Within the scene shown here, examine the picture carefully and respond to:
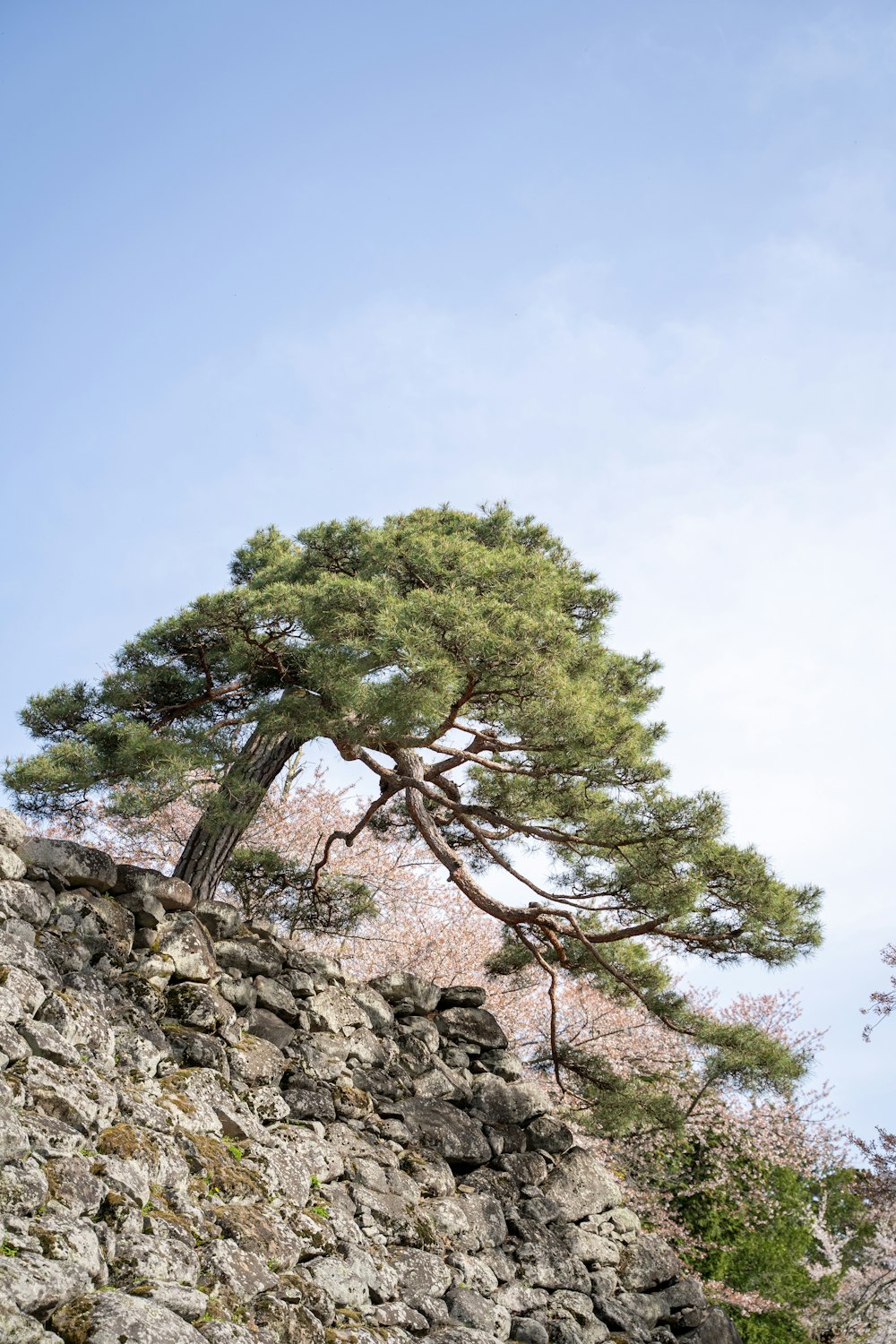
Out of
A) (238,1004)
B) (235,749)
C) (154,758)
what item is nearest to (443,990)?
(238,1004)

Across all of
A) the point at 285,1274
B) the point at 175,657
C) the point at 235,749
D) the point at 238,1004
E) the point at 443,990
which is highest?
the point at 175,657

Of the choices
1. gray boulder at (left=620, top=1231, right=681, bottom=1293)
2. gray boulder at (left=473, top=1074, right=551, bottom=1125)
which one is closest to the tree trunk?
gray boulder at (left=473, top=1074, right=551, bottom=1125)

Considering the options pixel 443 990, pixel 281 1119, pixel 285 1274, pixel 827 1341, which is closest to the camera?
pixel 285 1274

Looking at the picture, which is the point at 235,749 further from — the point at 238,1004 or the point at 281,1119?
the point at 281,1119

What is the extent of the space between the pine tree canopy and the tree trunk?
19 millimetres

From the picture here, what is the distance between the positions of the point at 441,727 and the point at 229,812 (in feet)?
5.44

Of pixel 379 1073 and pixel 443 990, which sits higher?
pixel 443 990

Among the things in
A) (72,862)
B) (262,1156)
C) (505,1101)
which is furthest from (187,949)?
(505,1101)

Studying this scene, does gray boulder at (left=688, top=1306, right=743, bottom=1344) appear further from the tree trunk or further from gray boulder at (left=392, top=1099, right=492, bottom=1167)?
the tree trunk

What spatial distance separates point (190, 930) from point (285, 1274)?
2.36 metres

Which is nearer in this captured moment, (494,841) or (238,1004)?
(238,1004)

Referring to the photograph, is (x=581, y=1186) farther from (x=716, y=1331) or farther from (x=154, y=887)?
(x=154, y=887)

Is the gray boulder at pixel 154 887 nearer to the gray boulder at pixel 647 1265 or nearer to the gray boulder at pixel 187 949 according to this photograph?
the gray boulder at pixel 187 949

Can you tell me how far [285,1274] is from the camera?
493 cm
